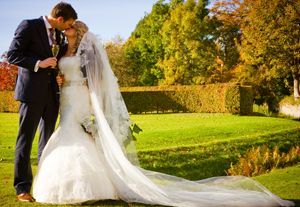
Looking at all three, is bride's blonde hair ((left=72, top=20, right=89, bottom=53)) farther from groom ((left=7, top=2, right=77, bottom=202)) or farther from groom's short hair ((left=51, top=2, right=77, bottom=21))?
groom's short hair ((left=51, top=2, right=77, bottom=21))

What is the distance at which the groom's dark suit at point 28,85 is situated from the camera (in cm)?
529

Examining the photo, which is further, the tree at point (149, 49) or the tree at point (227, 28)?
the tree at point (149, 49)

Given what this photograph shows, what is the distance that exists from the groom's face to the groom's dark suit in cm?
18

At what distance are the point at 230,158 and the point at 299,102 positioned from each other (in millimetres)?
15391

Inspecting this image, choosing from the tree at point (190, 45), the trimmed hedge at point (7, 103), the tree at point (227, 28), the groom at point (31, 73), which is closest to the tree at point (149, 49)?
the tree at point (190, 45)

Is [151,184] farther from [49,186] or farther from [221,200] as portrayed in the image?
[49,186]

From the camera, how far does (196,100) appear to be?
88.9 feet

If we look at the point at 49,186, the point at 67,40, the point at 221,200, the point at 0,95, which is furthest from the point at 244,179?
the point at 0,95

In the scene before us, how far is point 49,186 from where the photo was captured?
16.5ft

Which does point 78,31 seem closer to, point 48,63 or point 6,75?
point 48,63

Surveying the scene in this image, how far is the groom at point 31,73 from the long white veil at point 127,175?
452mm

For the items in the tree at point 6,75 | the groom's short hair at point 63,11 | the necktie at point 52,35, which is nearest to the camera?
the groom's short hair at point 63,11

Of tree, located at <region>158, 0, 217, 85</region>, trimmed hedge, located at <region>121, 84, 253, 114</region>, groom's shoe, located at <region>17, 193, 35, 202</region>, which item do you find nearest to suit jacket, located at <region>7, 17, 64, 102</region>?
groom's shoe, located at <region>17, 193, 35, 202</region>

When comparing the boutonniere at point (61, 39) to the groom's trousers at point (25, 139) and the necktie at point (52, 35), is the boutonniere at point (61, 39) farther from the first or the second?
the groom's trousers at point (25, 139)
